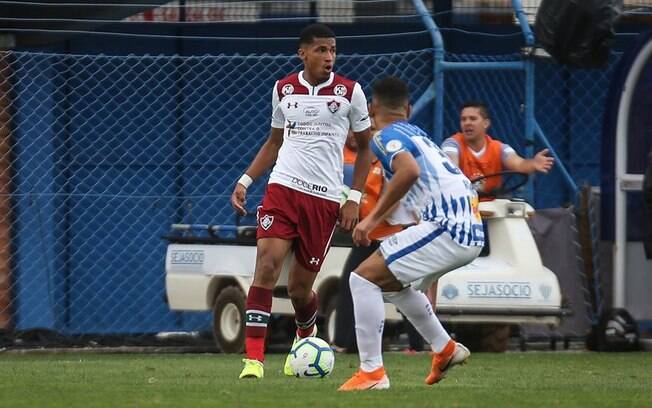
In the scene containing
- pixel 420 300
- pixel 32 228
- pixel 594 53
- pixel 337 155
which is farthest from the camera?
pixel 32 228

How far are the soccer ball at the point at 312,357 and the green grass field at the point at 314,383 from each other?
9 cm

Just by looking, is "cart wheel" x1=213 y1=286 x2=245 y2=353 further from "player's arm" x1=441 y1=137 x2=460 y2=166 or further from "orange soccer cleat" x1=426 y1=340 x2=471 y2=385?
"orange soccer cleat" x1=426 y1=340 x2=471 y2=385

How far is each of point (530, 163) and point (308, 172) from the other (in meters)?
2.56

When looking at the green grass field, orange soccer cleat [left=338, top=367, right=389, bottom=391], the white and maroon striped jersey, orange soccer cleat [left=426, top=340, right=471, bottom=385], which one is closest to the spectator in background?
the green grass field

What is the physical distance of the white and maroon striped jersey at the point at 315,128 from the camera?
962 cm

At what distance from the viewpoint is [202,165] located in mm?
15148

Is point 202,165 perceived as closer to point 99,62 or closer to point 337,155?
point 99,62

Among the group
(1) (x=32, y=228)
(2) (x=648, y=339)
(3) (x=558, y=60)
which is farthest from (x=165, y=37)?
(2) (x=648, y=339)

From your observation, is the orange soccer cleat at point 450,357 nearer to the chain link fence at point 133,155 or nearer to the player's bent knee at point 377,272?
the player's bent knee at point 377,272

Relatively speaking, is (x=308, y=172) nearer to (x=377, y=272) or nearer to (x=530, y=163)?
(x=377, y=272)

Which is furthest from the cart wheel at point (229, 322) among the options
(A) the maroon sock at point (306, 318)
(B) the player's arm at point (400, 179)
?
(B) the player's arm at point (400, 179)

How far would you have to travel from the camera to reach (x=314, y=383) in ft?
28.9

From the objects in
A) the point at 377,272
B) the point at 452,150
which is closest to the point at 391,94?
the point at 377,272

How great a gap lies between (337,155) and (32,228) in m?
5.18
